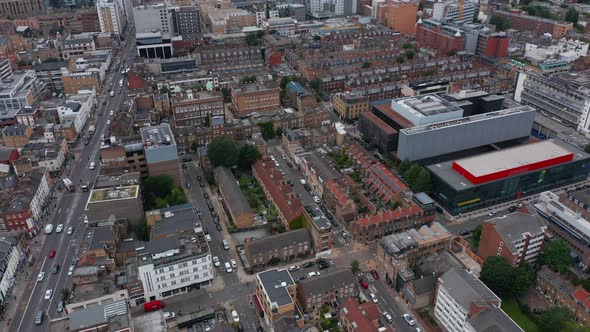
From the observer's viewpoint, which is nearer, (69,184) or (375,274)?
(375,274)

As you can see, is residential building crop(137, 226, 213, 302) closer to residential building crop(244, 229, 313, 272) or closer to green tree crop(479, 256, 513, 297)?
residential building crop(244, 229, 313, 272)

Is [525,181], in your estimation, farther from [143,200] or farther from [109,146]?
[109,146]

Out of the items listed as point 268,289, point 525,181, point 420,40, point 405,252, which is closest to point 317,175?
point 405,252

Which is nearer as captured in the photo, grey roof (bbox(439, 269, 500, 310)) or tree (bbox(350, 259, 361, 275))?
grey roof (bbox(439, 269, 500, 310))

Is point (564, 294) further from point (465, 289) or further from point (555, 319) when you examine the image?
point (465, 289)

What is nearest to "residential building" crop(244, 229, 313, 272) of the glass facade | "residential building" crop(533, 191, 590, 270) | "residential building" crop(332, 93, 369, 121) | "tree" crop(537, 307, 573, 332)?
the glass facade

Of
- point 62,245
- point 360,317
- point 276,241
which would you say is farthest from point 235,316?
point 62,245
